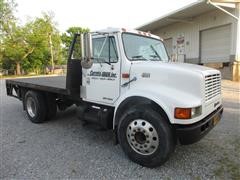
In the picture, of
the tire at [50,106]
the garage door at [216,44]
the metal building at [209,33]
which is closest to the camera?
the tire at [50,106]

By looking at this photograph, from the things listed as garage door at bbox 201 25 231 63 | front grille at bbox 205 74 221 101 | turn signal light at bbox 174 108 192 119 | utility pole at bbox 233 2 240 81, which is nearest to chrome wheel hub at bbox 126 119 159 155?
turn signal light at bbox 174 108 192 119

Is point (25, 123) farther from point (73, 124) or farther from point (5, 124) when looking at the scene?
point (73, 124)

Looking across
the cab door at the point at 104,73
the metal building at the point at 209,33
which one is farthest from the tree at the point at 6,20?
the cab door at the point at 104,73

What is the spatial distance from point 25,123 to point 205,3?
40.1ft

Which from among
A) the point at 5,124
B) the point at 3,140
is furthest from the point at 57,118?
the point at 3,140

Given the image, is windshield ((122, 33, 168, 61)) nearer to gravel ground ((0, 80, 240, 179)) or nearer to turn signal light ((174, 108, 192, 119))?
turn signal light ((174, 108, 192, 119))

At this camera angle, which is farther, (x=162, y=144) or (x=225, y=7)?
(x=225, y=7)

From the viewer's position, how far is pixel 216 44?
1372 centimetres

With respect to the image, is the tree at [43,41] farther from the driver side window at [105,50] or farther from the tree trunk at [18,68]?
the driver side window at [105,50]

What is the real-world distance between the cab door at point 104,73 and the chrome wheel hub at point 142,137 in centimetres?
69

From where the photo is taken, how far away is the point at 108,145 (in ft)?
12.9

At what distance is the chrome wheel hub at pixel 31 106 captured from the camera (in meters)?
5.39

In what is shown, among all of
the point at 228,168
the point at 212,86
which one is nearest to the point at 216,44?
the point at 212,86

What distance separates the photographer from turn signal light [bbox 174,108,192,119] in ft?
8.93
